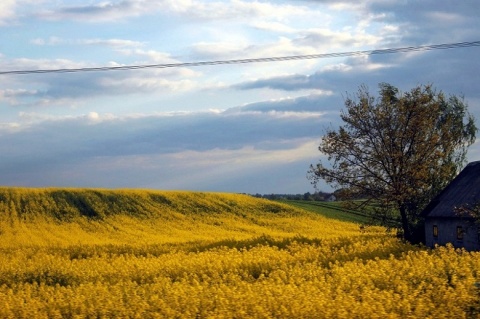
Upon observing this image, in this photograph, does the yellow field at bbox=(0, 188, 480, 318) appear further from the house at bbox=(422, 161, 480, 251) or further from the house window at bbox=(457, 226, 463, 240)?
the house window at bbox=(457, 226, 463, 240)

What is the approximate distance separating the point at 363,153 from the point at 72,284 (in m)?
23.3

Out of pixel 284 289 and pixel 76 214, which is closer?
pixel 284 289

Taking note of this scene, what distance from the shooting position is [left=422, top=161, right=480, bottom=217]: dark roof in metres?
40.3

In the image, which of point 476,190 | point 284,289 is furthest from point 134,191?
point 284,289

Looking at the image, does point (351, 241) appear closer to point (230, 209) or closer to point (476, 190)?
point (476, 190)

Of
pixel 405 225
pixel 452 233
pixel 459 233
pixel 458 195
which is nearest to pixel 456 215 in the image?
pixel 459 233

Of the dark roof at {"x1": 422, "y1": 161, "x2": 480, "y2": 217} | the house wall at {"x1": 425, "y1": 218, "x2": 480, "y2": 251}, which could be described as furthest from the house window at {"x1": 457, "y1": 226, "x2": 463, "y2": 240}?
the dark roof at {"x1": 422, "y1": 161, "x2": 480, "y2": 217}

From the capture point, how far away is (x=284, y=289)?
16.8 m

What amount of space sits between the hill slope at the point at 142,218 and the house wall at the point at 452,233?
908 centimetres

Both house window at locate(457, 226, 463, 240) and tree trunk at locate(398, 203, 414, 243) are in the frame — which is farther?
tree trunk at locate(398, 203, 414, 243)

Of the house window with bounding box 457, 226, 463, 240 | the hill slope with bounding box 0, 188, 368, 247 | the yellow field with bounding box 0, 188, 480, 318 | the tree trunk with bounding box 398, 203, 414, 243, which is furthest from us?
the hill slope with bounding box 0, 188, 368, 247

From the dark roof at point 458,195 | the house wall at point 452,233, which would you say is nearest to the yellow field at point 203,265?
the house wall at point 452,233

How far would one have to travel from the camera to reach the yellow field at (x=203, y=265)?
14.5 metres

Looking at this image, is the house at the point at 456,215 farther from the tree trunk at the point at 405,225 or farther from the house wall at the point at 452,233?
the tree trunk at the point at 405,225
